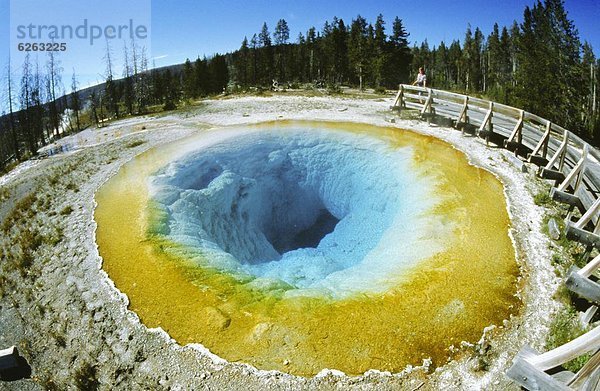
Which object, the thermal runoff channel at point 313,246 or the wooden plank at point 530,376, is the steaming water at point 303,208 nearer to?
the thermal runoff channel at point 313,246

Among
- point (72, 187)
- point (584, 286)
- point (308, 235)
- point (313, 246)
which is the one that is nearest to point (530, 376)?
point (584, 286)

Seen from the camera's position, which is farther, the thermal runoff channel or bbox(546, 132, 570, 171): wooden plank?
bbox(546, 132, 570, 171): wooden plank

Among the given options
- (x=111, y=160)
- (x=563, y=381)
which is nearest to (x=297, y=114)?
(x=111, y=160)

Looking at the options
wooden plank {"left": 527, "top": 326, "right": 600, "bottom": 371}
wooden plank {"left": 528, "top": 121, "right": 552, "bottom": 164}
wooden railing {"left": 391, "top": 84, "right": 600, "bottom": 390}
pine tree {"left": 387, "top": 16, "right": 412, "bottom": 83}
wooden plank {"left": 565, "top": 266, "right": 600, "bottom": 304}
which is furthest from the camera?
pine tree {"left": 387, "top": 16, "right": 412, "bottom": 83}

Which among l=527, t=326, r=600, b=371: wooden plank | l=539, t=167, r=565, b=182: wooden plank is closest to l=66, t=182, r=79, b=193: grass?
l=527, t=326, r=600, b=371: wooden plank

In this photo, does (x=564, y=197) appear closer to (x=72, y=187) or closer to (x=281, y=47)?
(x=72, y=187)

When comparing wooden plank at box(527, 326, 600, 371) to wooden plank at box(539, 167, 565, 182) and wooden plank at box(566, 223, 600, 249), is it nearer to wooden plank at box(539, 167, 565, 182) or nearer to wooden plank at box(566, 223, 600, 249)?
wooden plank at box(566, 223, 600, 249)
